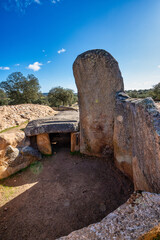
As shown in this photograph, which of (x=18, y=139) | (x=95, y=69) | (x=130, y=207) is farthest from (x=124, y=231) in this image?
(x=18, y=139)

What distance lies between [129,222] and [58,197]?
2.80m

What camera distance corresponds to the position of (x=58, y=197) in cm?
339

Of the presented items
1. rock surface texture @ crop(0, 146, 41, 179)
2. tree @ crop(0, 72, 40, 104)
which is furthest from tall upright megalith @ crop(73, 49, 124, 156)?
tree @ crop(0, 72, 40, 104)

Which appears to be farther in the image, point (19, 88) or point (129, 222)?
point (19, 88)

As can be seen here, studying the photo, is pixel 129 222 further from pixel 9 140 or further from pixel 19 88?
pixel 19 88

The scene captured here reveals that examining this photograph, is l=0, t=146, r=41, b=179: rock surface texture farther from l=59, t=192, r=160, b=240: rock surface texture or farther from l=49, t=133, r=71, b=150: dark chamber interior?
l=59, t=192, r=160, b=240: rock surface texture

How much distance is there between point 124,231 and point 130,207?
305mm

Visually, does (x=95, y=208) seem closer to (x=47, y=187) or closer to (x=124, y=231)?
(x=47, y=187)

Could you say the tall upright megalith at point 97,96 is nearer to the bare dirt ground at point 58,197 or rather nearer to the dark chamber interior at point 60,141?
the bare dirt ground at point 58,197

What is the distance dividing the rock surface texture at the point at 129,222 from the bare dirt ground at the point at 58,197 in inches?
76.7

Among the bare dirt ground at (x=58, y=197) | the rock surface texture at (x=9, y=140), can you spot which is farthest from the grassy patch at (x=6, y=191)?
the rock surface texture at (x=9, y=140)

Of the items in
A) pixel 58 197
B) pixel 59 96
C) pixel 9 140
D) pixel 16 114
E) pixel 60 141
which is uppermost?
pixel 59 96

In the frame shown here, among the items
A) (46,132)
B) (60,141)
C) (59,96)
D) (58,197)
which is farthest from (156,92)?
(58,197)

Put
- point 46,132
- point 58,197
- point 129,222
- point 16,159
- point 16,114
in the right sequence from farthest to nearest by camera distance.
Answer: point 16,114, point 46,132, point 16,159, point 58,197, point 129,222
